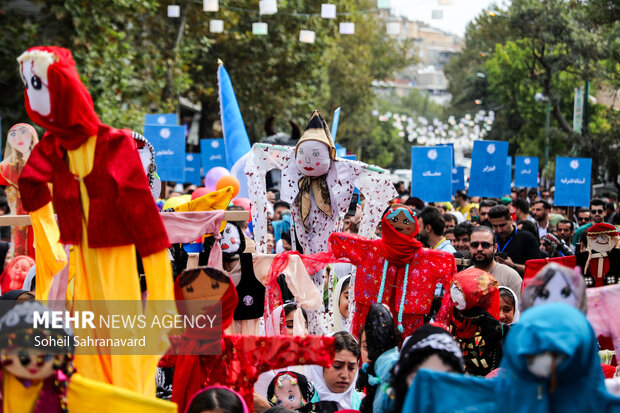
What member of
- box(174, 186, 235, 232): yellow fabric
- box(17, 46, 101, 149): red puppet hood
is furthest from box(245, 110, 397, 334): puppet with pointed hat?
box(17, 46, 101, 149): red puppet hood

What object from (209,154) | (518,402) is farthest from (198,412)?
(209,154)

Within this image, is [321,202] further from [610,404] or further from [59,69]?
[610,404]

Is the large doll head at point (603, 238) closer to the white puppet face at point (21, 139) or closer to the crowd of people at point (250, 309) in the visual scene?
the crowd of people at point (250, 309)

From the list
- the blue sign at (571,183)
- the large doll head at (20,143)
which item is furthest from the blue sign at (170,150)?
the blue sign at (571,183)

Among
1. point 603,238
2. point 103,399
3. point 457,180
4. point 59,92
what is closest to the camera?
point 103,399

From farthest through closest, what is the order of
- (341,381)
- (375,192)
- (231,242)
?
(375,192)
(231,242)
(341,381)

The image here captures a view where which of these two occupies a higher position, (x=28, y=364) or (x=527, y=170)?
(x=28, y=364)

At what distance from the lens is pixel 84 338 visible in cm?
409

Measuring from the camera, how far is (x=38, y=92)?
3.98m

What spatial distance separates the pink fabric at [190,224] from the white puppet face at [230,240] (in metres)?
0.45

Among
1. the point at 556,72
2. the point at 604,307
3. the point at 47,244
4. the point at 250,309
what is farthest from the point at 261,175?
the point at 556,72

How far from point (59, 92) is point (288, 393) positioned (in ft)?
6.65

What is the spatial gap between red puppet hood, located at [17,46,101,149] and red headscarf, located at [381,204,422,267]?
7.38 feet

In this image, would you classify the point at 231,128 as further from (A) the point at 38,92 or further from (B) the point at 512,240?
(A) the point at 38,92
